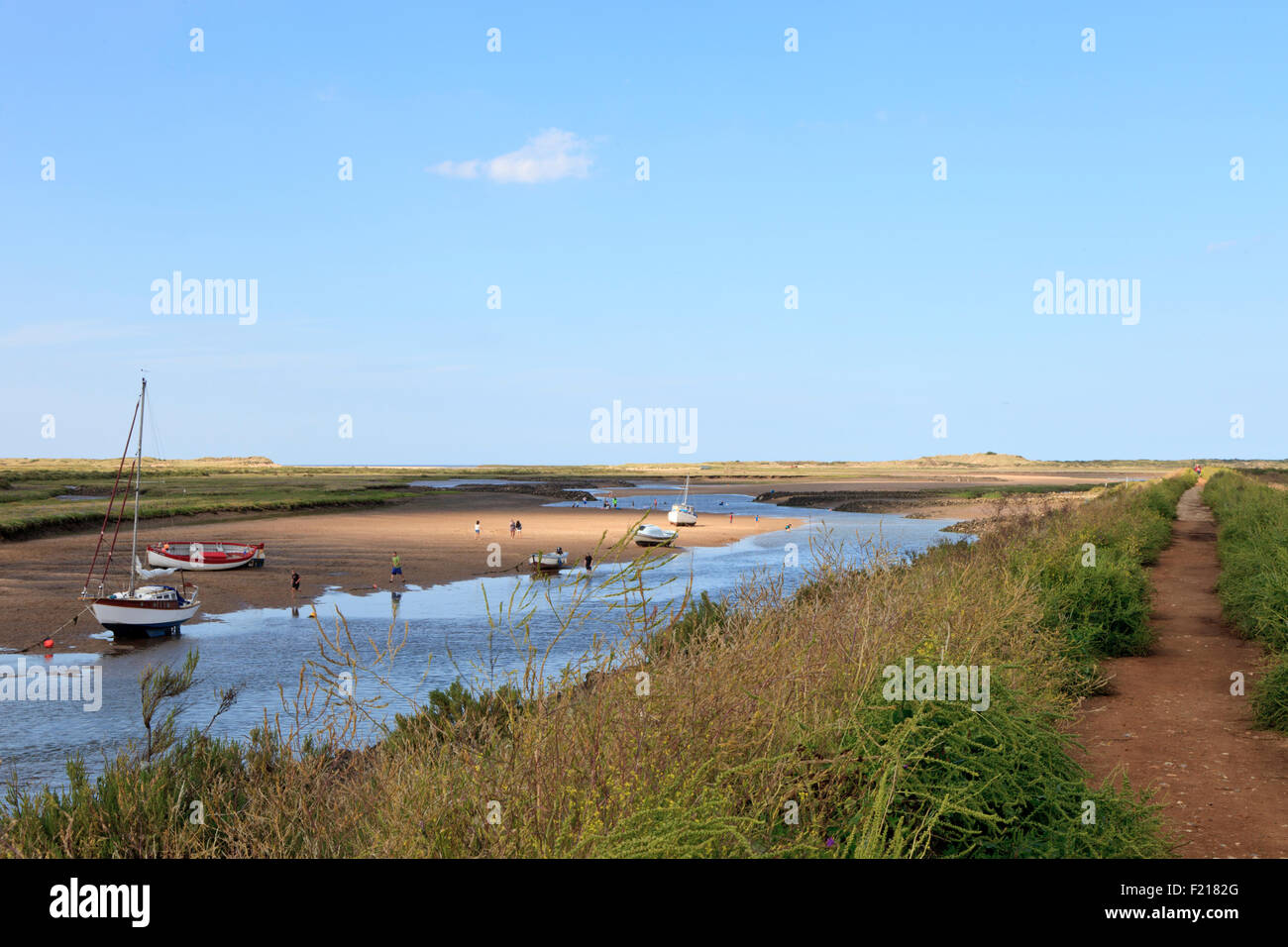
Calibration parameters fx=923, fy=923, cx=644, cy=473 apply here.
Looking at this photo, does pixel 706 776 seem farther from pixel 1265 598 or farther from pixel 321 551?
pixel 321 551

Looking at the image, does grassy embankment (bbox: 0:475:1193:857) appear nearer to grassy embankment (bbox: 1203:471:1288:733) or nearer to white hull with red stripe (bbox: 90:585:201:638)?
grassy embankment (bbox: 1203:471:1288:733)

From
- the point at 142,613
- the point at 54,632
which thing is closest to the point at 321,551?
the point at 54,632

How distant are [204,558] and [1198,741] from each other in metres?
39.6

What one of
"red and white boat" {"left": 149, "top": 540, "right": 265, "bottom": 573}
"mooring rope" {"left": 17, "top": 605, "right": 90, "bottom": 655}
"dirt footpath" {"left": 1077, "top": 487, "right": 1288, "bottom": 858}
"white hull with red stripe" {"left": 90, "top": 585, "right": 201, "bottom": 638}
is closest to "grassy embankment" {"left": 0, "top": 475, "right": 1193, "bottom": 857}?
"dirt footpath" {"left": 1077, "top": 487, "right": 1288, "bottom": 858}

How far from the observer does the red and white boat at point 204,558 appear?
1590 inches

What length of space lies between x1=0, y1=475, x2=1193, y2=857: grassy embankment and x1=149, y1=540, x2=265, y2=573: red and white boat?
1332 inches

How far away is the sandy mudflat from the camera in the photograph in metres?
31.0

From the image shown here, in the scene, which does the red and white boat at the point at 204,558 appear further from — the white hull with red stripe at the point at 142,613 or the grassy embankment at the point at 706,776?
the grassy embankment at the point at 706,776

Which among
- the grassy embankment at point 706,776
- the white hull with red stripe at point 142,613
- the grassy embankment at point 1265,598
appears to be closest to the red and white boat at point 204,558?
the white hull with red stripe at point 142,613

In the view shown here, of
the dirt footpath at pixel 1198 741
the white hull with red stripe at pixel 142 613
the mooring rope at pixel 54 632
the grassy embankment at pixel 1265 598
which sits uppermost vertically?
the grassy embankment at pixel 1265 598

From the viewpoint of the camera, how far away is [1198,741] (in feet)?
33.3

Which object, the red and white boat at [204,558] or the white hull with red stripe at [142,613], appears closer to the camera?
the white hull with red stripe at [142,613]

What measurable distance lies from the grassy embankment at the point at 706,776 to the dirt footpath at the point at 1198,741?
3.94ft
